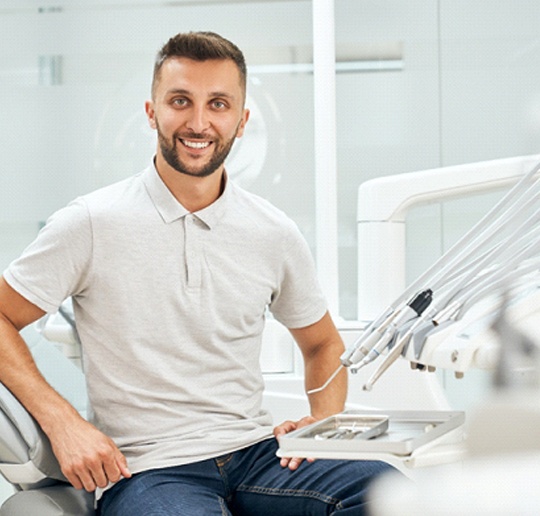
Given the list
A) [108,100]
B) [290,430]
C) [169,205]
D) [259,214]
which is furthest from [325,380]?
[108,100]

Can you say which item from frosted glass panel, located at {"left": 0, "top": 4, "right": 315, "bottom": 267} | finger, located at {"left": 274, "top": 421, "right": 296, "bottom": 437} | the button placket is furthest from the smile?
frosted glass panel, located at {"left": 0, "top": 4, "right": 315, "bottom": 267}

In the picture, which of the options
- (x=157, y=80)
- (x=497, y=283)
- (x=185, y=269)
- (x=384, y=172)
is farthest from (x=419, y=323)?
(x=384, y=172)

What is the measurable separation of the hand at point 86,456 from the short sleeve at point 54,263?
200 mm

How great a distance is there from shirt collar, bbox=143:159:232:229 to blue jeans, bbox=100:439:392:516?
1.19ft

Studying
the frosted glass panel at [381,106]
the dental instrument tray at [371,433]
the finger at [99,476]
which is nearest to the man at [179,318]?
the finger at [99,476]

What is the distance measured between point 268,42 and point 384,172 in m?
0.49

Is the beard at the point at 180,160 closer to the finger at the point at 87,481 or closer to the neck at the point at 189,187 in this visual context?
the neck at the point at 189,187

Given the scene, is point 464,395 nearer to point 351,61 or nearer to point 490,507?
point 351,61

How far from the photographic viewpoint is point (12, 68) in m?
2.77

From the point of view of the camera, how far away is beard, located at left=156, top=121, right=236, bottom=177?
1.48 meters

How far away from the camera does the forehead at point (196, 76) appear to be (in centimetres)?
148

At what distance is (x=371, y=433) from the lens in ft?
2.55

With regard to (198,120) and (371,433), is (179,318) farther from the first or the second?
(371,433)

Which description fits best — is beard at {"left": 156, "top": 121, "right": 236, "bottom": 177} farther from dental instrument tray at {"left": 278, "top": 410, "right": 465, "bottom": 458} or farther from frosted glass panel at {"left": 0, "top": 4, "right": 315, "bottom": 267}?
frosted glass panel at {"left": 0, "top": 4, "right": 315, "bottom": 267}
